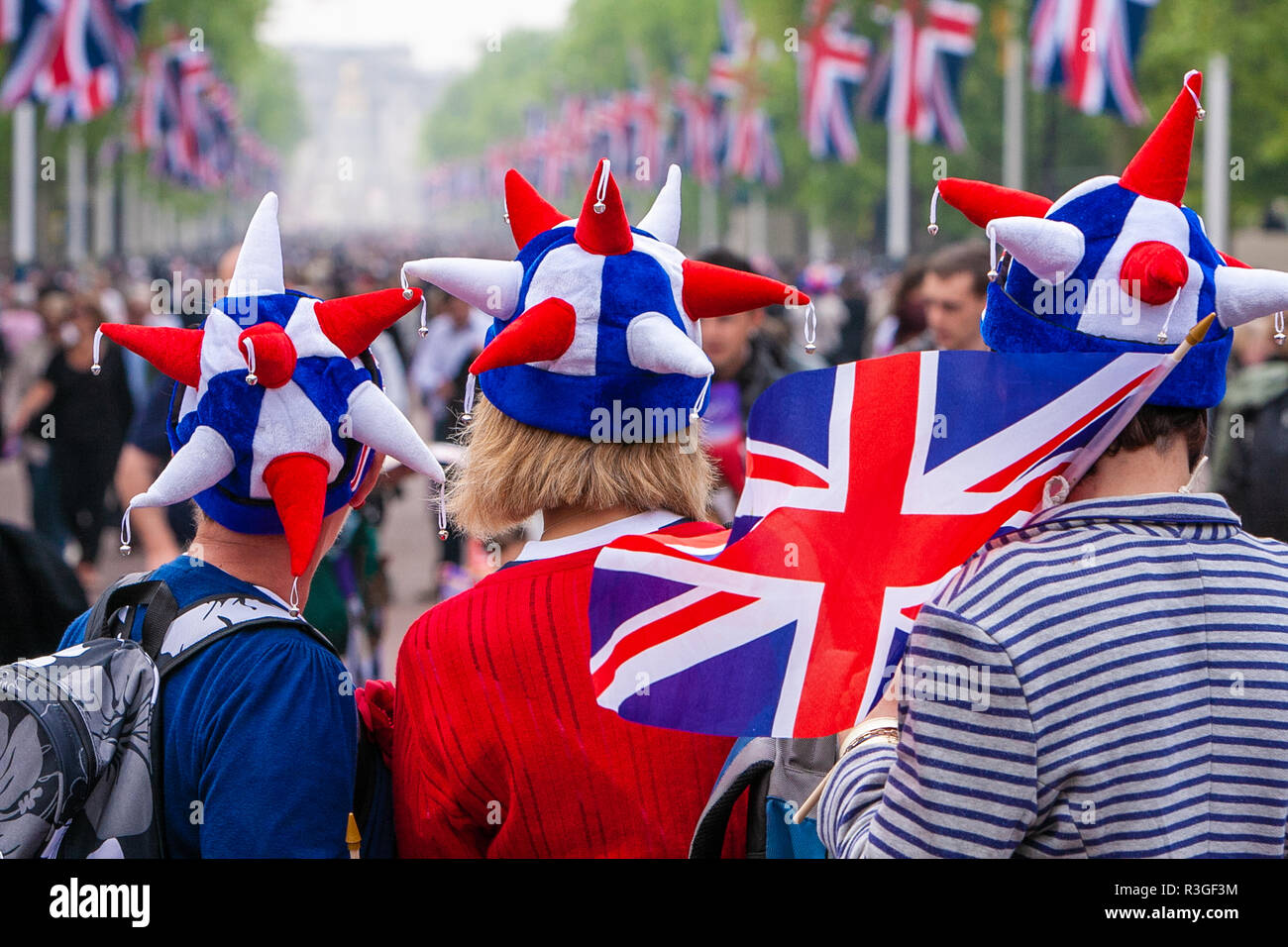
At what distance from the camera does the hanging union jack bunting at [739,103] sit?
30.4 m

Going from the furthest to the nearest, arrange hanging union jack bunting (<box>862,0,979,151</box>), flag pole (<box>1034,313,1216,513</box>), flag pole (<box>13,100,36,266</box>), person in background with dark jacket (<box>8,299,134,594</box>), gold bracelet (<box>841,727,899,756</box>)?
flag pole (<box>13,100,36,266</box>)
hanging union jack bunting (<box>862,0,979,151</box>)
person in background with dark jacket (<box>8,299,134,594</box>)
gold bracelet (<box>841,727,899,756</box>)
flag pole (<box>1034,313,1216,513</box>)

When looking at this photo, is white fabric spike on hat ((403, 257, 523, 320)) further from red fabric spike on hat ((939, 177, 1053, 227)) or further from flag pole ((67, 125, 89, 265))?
flag pole ((67, 125, 89, 265))

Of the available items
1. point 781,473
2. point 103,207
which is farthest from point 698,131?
point 781,473

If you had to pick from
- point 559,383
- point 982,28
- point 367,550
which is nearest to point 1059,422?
point 559,383

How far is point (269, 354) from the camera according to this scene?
2.37 meters

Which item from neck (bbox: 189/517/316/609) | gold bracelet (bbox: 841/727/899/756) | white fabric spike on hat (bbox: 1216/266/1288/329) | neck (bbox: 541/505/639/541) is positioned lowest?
gold bracelet (bbox: 841/727/899/756)

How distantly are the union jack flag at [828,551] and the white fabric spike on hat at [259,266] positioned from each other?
779 millimetres

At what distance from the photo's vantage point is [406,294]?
2492 millimetres

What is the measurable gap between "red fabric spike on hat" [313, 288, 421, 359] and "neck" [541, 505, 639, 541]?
409 millimetres

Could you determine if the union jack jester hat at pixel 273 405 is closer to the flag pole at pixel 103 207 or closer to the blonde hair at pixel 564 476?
the blonde hair at pixel 564 476

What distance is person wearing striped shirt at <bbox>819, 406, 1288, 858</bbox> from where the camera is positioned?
6.09ft

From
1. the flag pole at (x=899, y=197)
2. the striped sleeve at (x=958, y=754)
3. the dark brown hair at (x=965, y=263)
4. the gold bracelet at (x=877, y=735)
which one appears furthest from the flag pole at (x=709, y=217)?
the striped sleeve at (x=958, y=754)

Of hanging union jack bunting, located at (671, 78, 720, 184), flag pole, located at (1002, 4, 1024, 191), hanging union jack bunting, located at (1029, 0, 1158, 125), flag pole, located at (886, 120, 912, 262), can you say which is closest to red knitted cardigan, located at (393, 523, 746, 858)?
hanging union jack bunting, located at (1029, 0, 1158, 125)

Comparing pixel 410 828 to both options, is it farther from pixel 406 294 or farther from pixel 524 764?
pixel 406 294
